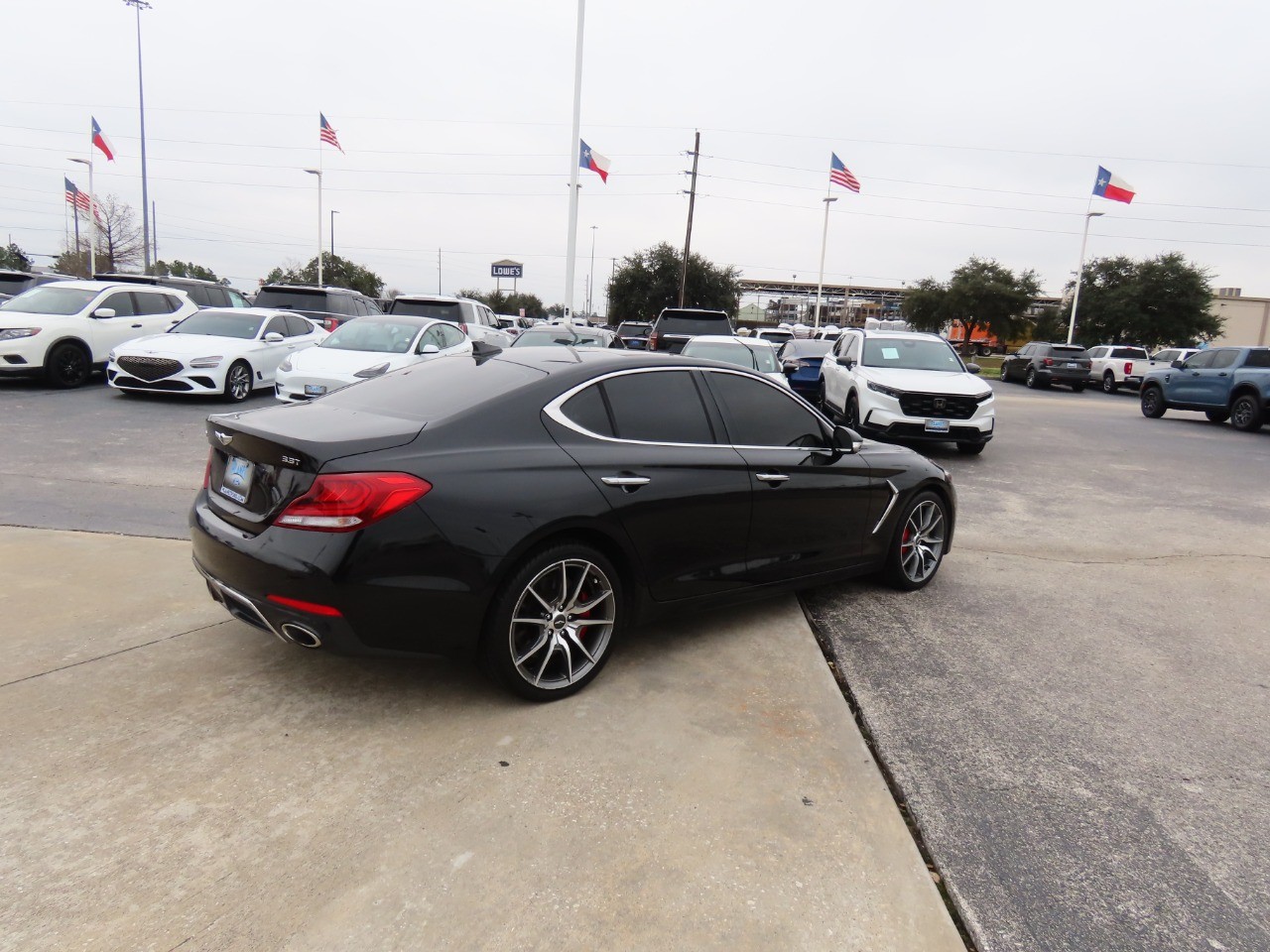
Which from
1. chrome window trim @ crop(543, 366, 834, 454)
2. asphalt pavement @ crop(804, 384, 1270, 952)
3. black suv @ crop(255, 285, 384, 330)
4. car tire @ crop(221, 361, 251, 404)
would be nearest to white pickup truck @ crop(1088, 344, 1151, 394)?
asphalt pavement @ crop(804, 384, 1270, 952)

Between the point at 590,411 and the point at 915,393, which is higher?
the point at 590,411

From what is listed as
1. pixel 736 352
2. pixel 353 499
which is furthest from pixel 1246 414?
pixel 353 499

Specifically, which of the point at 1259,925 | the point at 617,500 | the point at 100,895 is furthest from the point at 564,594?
the point at 1259,925

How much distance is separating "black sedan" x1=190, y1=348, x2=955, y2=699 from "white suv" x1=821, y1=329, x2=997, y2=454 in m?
6.45

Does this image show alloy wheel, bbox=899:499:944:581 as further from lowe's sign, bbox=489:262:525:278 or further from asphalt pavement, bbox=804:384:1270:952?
lowe's sign, bbox=489:262:525:278

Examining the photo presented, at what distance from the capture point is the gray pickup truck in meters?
16.5

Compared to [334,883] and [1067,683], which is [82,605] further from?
[1067,683]

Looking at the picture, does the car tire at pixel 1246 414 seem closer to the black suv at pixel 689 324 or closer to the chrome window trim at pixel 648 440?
the black suv at pixel 689 324

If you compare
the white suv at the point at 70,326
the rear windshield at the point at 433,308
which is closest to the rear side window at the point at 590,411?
the white suv at the point at 70,326

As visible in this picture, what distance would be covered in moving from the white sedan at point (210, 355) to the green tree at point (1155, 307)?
45.9 m

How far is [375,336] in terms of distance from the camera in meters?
12.2

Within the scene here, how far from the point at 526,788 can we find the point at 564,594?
0.87 metres

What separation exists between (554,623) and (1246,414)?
733 inches

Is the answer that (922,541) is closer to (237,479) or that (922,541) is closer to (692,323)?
(237,479)
